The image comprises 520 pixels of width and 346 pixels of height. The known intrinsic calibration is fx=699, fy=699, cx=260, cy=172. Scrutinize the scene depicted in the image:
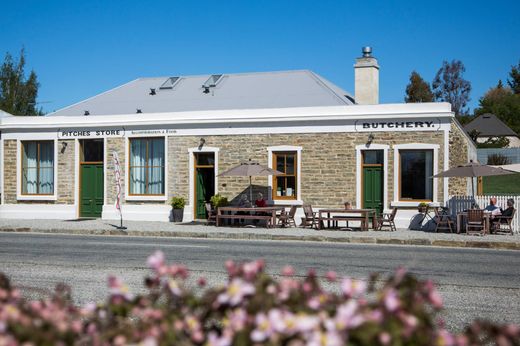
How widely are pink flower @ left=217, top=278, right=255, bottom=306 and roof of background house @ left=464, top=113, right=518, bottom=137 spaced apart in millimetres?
63040

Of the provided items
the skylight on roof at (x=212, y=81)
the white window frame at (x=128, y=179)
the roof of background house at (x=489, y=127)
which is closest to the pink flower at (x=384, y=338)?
the white window frame at (x=128, y=179)

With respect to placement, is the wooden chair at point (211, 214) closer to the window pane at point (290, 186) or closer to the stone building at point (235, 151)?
the stone building at point (235, 151)

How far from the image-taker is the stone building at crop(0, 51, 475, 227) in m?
24.1

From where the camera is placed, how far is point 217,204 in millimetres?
24891

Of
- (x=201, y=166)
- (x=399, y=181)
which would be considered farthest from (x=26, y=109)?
(x=399, y=181)

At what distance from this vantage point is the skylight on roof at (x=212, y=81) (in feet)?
108

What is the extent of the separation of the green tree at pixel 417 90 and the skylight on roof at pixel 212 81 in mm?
41995

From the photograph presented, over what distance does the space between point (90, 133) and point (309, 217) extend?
9849mm

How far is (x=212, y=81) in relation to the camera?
33531 mm

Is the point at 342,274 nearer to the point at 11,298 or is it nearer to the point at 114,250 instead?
the point at 114,250

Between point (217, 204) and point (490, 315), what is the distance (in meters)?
17.3

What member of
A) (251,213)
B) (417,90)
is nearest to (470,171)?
(251,213)

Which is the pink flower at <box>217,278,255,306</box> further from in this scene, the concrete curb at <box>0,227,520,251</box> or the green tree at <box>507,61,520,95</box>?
the green tree at <box>507,61,520,95</box>

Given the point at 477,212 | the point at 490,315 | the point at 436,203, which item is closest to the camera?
the point at 490,315
